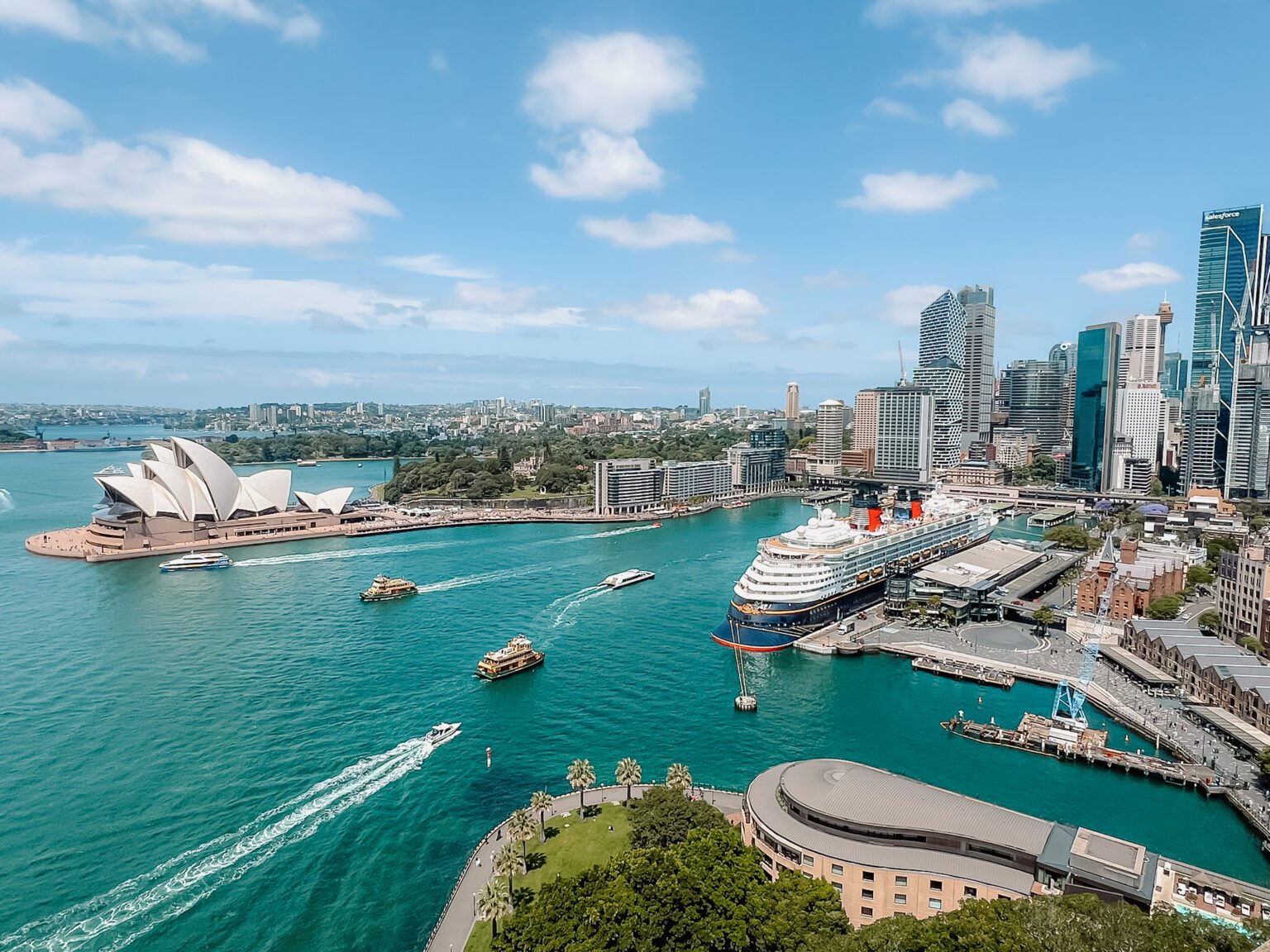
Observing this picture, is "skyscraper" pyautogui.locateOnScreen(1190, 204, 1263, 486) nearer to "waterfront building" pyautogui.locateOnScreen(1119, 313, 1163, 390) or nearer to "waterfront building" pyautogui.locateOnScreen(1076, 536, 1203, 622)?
"waterfront building" pyautogui.locateOnScreen(1119, 313, 1163, 390)

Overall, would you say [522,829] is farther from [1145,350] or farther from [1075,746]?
[1145,350]

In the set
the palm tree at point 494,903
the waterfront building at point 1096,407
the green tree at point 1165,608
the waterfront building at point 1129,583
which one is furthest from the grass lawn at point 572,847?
the waterfront building at point 1096,407

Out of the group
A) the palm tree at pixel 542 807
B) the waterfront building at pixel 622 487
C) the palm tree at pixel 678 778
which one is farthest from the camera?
the waterfront building at pixel 622 487

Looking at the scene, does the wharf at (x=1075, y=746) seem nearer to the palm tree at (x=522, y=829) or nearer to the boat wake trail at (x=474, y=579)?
the palm tree at (x=522, y=829)

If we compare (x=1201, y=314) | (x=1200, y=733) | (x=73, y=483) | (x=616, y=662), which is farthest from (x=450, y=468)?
(x=1201, y=314)

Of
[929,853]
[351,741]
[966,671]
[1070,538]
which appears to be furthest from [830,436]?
[929,853]

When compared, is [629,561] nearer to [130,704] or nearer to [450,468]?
[130,704]
